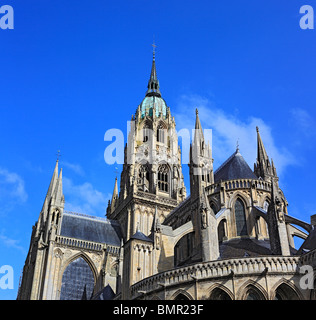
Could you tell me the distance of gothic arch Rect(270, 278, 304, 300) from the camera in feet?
61.8

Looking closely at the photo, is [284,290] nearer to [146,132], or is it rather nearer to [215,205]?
[215,205]

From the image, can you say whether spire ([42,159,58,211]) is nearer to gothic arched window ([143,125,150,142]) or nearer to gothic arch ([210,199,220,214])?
gothic arched window ([143,125,150,142])

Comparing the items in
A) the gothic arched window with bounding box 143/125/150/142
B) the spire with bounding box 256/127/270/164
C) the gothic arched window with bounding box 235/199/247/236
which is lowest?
the gothic arched window with bounding box 235/199/247/236

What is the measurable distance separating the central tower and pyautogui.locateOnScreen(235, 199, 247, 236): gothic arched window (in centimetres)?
1447

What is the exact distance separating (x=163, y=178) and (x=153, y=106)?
390 inches

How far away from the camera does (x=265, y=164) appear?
32.0 meters

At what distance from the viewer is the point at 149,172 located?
47.1 meters

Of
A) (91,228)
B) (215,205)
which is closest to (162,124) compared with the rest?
(91,228)

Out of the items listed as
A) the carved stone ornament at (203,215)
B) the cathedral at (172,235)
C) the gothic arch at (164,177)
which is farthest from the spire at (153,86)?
the carved stone ornament at (203,215)

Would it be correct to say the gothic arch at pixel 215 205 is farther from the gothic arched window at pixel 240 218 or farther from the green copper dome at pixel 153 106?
the green copper dome at pixel 153 106

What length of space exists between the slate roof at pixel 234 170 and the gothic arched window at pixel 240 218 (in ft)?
7.89

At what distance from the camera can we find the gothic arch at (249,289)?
18906 mm

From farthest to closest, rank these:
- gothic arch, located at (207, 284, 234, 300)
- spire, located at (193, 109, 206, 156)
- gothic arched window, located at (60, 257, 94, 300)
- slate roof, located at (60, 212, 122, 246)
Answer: slate roof, located at (60, 212, 122, 246) < gothic arched window, located at (60, 257, 94, 300) < spire, located at (193, 109, 206, 156) < gothic arch, located at (207, 284, 234, 300)

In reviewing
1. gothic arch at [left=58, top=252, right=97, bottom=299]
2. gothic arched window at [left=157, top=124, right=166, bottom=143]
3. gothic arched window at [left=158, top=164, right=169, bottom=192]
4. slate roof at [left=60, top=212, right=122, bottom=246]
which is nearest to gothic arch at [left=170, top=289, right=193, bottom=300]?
gothic arch at [left=58, top=252, right=97, bottom=299]
